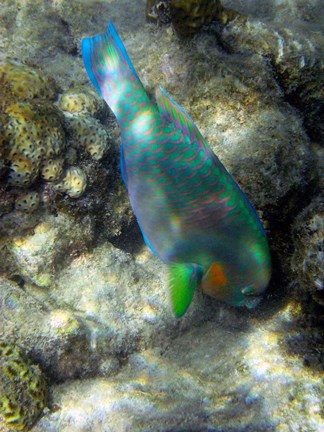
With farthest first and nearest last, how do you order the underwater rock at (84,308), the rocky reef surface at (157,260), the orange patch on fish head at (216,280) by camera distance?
the underwater rock at (84,308) < the rocky reef surface at (157,260) < the orange patch on fish head at (216,280)

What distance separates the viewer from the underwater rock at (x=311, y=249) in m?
2.16

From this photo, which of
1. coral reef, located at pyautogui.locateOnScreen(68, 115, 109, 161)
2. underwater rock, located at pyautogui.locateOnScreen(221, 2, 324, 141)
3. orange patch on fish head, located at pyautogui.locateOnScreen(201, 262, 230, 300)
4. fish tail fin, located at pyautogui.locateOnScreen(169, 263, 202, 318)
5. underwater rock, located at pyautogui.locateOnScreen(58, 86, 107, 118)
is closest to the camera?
fish tail fin, located at pyautogui.locateOnScreen(169, 263, 202, 318)

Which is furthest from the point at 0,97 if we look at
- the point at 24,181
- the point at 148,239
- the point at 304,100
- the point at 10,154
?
the point at 304,100

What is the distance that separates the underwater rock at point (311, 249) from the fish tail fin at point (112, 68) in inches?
59.3

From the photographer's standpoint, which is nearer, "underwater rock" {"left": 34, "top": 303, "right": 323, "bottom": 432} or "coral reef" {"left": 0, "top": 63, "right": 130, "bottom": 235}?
"underwater rock" {"left": 34, "top": 303, "right": 323, "bottom": 432}

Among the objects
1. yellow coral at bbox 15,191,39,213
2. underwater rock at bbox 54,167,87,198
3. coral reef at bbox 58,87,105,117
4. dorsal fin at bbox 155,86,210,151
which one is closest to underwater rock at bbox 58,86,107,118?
coral reef at bbox 58,87,105,117

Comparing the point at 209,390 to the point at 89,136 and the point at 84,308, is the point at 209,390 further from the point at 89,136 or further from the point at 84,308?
the point at 89,136

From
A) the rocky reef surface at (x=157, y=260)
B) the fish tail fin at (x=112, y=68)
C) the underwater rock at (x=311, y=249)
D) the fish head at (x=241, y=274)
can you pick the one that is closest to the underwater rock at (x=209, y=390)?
the rocky reef surface at (x=157, y=260)

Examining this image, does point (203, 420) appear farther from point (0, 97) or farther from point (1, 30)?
point (1, 30)

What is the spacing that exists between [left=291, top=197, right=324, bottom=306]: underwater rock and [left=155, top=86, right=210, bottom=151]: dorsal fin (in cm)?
102

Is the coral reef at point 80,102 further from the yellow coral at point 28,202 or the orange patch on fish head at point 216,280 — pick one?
the orange patch on fish head at point 216,280

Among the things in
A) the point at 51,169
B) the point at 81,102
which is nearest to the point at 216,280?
the point at 51,169

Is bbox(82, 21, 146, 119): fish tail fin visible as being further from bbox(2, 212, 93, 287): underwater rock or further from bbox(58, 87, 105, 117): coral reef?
bbox(2, 212, 93, 287): underwater rock

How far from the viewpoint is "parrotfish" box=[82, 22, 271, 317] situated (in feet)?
6.15
